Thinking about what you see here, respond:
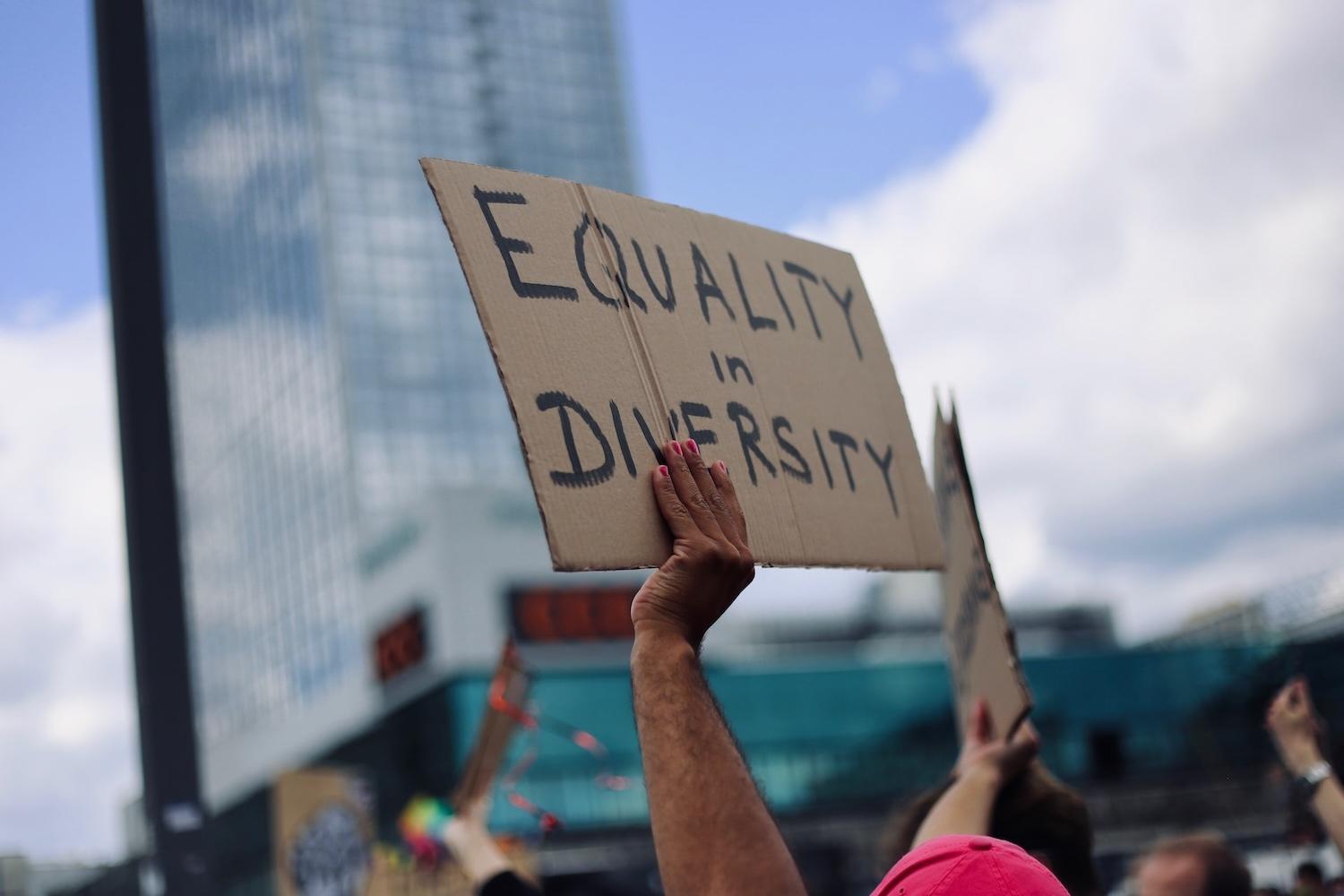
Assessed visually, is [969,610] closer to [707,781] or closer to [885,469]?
[885,469]

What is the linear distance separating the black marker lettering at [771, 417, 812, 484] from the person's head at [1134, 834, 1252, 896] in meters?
1.38

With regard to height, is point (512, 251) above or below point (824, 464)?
above

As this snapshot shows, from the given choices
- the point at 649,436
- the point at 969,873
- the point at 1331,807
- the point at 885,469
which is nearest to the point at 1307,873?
the point at 1331,807

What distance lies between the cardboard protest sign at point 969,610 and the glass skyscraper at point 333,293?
6361cm

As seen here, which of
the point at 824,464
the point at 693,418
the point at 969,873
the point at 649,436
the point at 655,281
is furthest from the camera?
the point at 824,464

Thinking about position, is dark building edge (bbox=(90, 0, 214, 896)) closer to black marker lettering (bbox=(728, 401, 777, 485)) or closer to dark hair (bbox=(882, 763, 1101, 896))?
dark hair (bbox=(882, 763, 1101, 896))

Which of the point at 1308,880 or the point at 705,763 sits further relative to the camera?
the point at 1308,880

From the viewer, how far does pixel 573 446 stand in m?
1.73

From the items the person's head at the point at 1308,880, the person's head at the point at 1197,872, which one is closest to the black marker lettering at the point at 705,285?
the person's head at the point at 1197,872

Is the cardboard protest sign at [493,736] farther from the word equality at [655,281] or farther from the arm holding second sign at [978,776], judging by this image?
the word equality at [655,281]

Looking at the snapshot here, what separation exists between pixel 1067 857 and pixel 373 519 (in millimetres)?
69993

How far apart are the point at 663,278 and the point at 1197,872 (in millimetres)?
1717

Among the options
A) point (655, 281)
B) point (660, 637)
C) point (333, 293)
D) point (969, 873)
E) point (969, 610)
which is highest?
point (333, 293)

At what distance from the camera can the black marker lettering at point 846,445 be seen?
7.35 ft
